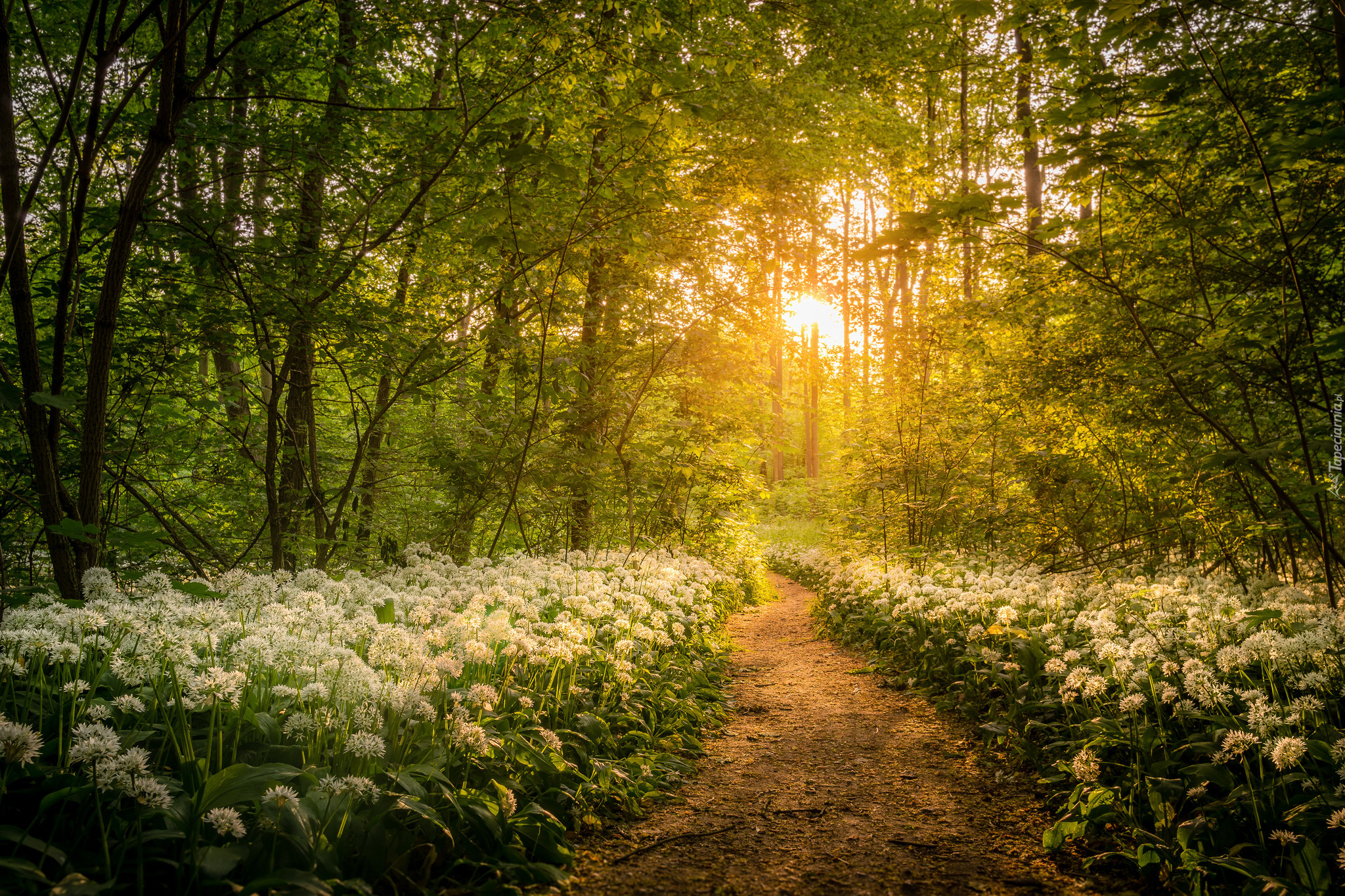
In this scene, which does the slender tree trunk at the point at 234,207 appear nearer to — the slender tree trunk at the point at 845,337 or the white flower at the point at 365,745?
the white flower at the point at 365,745

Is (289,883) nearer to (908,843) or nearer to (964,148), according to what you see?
(908,843)

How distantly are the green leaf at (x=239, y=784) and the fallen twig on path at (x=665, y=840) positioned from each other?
1443mm

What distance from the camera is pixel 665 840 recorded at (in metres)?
3.05

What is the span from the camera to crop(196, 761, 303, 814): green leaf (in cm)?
199

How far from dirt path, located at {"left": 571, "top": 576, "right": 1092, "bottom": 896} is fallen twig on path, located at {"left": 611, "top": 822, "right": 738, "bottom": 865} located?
13 mm

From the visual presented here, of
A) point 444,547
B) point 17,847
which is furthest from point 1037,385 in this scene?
point 17,847

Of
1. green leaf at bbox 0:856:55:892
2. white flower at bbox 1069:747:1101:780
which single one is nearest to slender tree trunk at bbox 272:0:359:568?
green leaf at bbox 0:856:55:892

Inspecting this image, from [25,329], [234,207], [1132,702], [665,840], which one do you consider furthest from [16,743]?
[234,207]

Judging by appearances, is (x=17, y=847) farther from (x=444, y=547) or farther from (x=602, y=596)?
(x=444, y=547)

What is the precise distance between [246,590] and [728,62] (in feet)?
14.3

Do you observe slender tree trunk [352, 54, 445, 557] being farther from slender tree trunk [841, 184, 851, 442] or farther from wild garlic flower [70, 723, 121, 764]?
slender tree trunk [841, 184, 851, 442]

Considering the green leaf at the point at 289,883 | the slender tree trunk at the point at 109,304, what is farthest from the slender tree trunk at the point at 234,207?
the green leaf at the point at 289,883

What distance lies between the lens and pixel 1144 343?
534 centimetres

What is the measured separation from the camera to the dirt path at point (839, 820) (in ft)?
8.95
